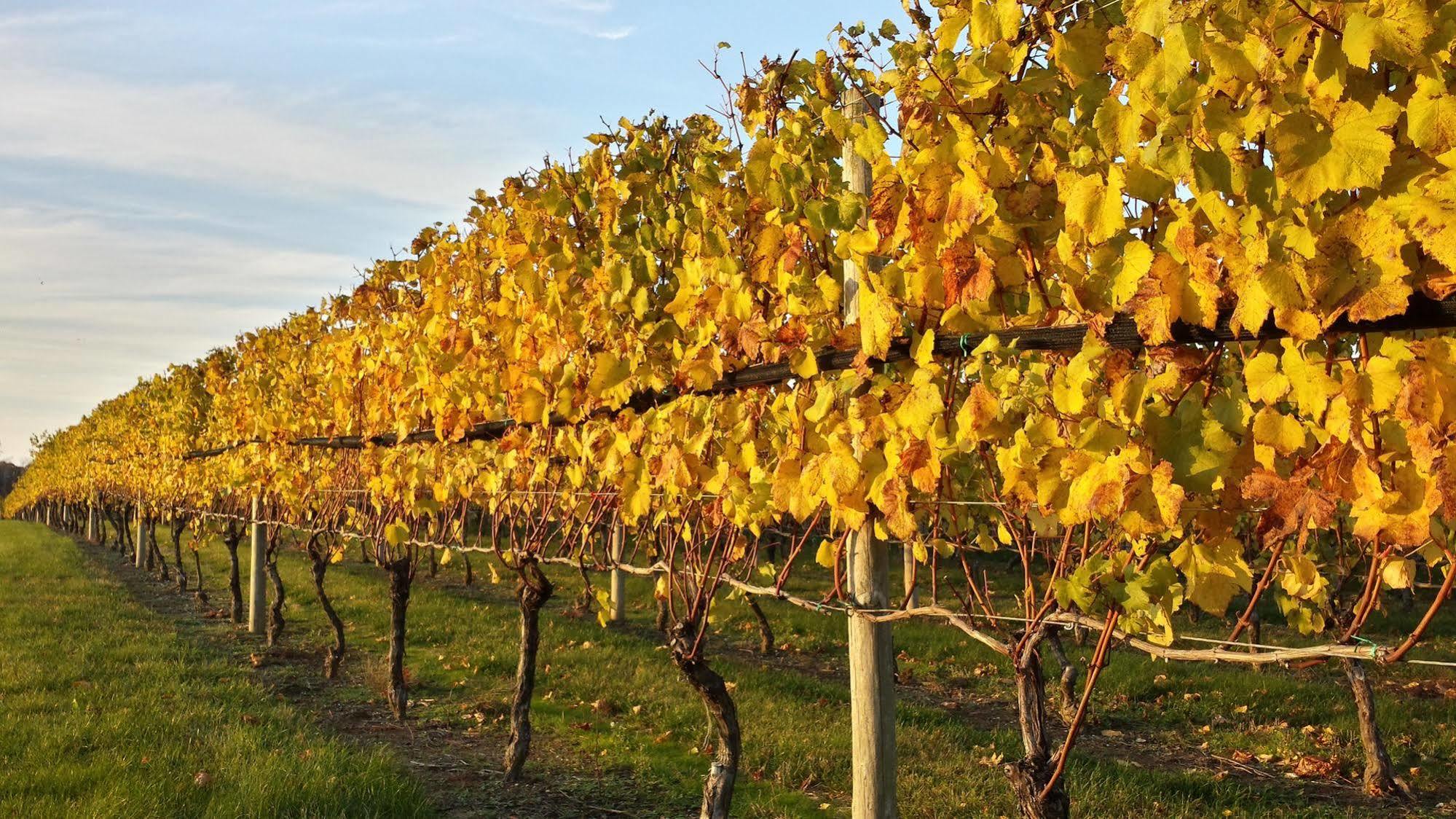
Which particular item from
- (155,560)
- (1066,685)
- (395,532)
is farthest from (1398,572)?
(155,560)

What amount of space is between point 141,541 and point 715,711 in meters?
21.6

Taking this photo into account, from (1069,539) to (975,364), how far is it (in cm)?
52

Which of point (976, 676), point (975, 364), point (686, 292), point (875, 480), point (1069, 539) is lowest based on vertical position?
point (976, 676)

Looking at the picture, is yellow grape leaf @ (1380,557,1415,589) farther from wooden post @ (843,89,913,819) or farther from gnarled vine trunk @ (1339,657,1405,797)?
gnarled vine trunk @ (1339,657,1405,797)

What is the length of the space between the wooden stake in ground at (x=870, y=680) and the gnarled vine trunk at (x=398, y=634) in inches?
210

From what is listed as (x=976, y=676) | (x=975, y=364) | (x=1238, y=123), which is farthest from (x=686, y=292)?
(x=976, y=676)

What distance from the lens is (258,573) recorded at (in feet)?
38.2

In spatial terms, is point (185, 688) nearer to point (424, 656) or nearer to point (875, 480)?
point (424, 656)

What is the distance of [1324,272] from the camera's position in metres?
1.47

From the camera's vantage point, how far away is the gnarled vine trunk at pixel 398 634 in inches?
295

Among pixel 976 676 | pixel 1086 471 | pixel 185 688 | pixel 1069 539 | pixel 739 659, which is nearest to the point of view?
pixel 1086 471

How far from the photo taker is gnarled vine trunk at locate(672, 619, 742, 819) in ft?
13.0

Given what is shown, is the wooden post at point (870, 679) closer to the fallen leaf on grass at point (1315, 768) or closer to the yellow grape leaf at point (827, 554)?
the yellow grape leaf at point (827, 554)

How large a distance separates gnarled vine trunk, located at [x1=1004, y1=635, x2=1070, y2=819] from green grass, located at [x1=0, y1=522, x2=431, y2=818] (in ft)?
10.7
